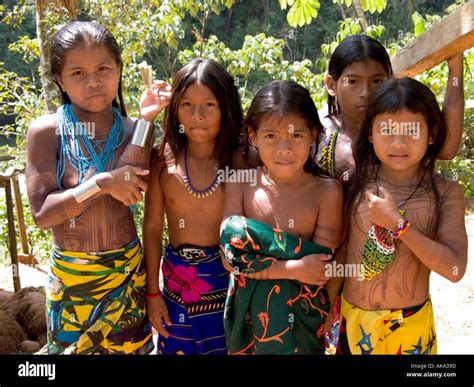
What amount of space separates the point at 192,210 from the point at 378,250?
0.63 metres

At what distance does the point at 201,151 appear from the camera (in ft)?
6.18

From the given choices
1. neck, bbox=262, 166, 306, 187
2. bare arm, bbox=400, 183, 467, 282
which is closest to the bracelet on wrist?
neck, bbox=262, 166, 306, 187

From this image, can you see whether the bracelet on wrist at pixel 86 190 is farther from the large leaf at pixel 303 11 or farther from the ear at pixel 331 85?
the large leaf at pixel 303 11

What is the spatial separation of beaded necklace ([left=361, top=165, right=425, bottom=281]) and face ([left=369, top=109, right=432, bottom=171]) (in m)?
0.11

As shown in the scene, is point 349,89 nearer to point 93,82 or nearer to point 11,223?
point 93,82

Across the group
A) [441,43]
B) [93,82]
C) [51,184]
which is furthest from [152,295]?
[441,43]

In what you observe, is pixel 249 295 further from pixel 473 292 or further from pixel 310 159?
pixel 473 292

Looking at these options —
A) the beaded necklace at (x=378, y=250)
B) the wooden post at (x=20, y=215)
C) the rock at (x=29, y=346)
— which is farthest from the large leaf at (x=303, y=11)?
the wooden post at (x=20, y=215)

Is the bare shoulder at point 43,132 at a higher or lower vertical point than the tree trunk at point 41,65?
lower

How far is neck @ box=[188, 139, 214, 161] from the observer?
1.88m

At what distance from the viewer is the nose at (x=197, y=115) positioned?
1776 millimetres

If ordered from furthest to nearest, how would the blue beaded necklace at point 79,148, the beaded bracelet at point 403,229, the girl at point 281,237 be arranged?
1. the blue beaded necklace at point 79,148
2. the girl at point 281,237
3. the beaded bracelet at point 403,229

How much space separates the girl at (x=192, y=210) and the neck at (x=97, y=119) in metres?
0.20
